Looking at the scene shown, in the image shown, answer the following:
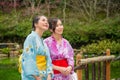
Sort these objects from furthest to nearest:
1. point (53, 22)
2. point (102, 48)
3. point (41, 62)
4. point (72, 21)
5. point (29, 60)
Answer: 1. point (72, 21)
2. point (102, 48)
3. point (53, 22)
4. point (41, 62)
5. point (29, 60)

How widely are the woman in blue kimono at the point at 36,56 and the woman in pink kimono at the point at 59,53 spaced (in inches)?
9.9

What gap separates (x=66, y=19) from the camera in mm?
20219

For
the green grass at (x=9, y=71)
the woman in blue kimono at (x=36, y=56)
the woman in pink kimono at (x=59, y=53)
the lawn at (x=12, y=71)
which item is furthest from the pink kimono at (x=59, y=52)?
the green grass at (x=9, y=71)

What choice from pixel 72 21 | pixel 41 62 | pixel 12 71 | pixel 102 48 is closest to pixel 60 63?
pixel 41 62

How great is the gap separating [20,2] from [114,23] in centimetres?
641

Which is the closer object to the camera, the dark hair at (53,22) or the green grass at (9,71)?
the dark hair at (53,22)

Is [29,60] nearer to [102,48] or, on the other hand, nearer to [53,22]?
[53,22]

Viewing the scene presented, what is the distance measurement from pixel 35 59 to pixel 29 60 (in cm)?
7

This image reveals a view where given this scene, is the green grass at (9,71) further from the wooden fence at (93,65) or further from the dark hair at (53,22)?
the dark hair at (53,22)

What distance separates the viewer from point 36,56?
3.48 m

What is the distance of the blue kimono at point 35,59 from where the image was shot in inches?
134

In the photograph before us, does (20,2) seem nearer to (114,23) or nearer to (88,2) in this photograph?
(88,2)

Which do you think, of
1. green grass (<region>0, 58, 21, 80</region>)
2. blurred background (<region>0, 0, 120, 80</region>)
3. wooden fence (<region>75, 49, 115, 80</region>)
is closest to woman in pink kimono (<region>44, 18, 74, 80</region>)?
wooden fence (<region>75, 49, 115, 80</region>)

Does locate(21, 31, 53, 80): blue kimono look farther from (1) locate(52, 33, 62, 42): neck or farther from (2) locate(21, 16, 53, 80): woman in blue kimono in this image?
(1) locate(52, 33, 62, 42): neck
